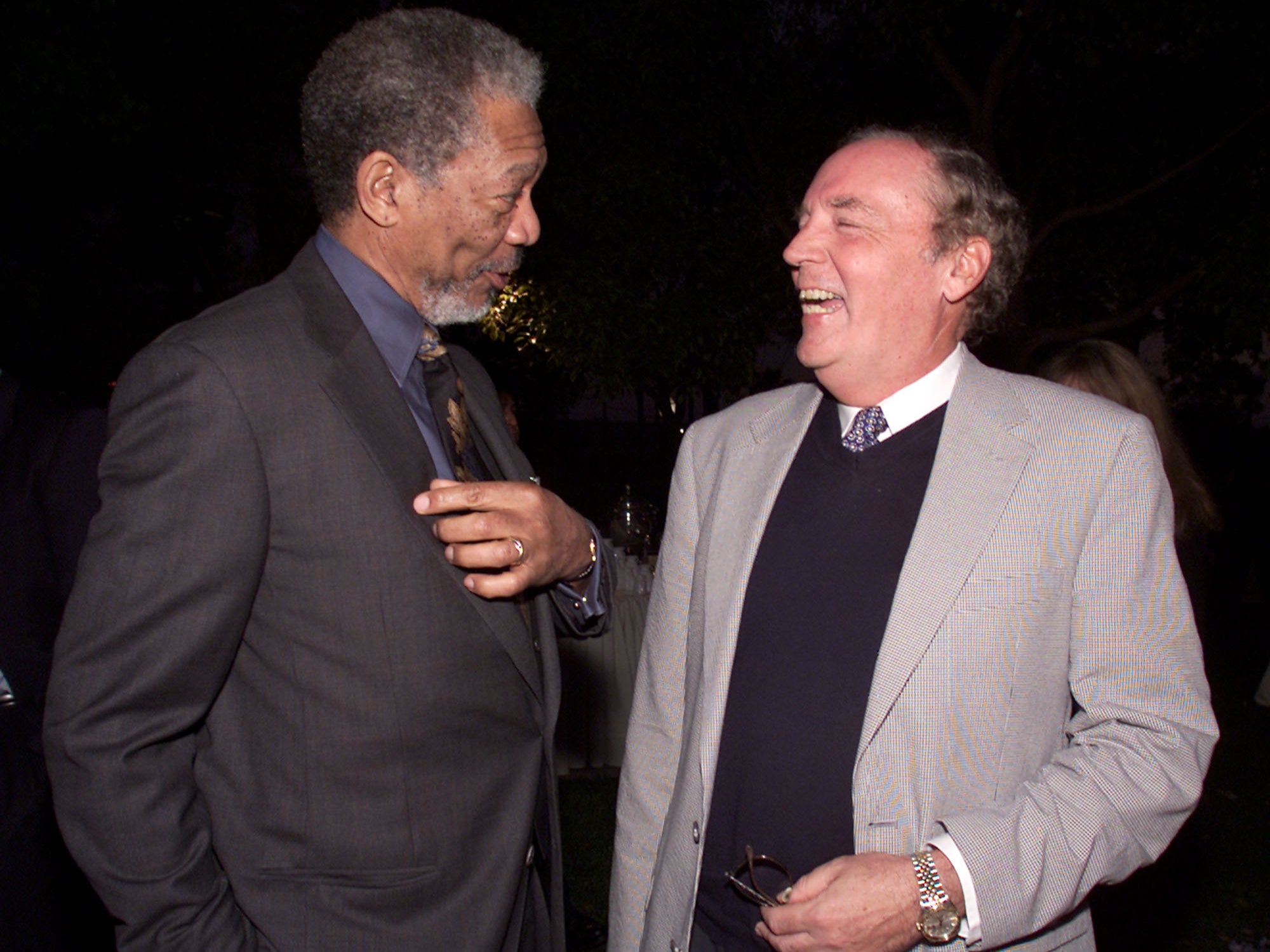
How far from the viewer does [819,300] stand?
1.92m

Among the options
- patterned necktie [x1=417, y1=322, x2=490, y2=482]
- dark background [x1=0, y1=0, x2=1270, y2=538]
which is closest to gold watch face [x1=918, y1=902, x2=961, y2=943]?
patterned necktie [x1=417, y1=322, x2=490, y2=482]

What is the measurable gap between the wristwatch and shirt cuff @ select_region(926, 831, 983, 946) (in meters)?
0.02

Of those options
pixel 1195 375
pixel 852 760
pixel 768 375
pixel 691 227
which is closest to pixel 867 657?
pixel 852 760

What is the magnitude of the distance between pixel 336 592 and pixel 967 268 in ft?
4.72

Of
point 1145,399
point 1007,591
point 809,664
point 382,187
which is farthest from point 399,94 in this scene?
point 1145,399

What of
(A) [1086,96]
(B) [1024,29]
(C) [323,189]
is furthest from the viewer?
(A) [1086,96]

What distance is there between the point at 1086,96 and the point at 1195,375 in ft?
28.4

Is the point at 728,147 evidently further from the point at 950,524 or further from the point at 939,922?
the point at 939,922

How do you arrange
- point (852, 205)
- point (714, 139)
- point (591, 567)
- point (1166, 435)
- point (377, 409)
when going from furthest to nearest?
point (714, 139), point (1166, 435), point (591, 567), point (852, 205), point (377, 409)

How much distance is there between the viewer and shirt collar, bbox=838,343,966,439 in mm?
1854

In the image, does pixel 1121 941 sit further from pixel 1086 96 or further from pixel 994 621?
pixel 1086 96

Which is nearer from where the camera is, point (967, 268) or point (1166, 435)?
point (967, 268)

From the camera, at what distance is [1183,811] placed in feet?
4.92

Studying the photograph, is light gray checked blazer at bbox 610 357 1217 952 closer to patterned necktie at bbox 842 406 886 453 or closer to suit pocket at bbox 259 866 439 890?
patterned necktie at bbox 842 406 886 453
